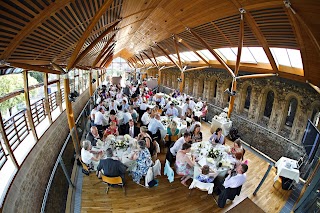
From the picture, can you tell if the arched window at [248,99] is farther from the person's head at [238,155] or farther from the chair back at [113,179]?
the chair back at [113,179]

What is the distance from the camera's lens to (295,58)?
6.65 metres

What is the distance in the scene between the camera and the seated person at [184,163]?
16.4 ft

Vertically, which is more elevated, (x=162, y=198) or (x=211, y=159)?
(x=211, y=159)

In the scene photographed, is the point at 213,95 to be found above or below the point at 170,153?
above

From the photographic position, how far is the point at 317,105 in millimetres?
6859

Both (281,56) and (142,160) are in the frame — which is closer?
(142,160)

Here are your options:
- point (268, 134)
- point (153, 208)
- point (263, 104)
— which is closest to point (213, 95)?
point (263, 104)

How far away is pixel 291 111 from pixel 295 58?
2957 mm

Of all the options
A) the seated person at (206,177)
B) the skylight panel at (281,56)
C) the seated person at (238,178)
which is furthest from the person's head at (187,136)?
the skylight panel at (281,56)

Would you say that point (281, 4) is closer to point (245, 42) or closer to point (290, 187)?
point (245, 42)

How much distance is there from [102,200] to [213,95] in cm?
1190

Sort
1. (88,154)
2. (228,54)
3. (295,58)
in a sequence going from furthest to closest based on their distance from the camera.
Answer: (228,54)
(295,58)
(88,154)

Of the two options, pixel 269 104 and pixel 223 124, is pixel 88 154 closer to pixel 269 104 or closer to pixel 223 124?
pixel 223 124

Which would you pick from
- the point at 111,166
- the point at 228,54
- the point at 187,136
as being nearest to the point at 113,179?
the point at 111,166
